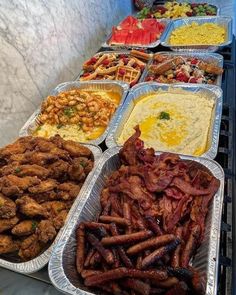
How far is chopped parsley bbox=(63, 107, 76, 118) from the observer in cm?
218

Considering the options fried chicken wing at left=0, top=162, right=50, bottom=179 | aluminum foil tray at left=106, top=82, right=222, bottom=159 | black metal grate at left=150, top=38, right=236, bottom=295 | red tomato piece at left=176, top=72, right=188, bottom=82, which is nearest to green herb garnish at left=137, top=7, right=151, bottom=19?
black metal grate at left=150, top=38, right=236, bottom=295

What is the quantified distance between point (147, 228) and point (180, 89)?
1.40 meters

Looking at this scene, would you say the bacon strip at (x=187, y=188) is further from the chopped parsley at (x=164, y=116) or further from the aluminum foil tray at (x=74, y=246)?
the chopped parsley at (x=164, y=116)

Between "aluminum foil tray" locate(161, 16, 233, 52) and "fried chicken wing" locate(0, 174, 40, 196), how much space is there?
2.10 m

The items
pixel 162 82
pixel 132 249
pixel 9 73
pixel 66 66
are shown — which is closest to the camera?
pixel 132 249

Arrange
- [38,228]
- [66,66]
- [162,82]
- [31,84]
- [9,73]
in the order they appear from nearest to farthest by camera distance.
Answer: [38,228], [9,73], [31,84], [162,82], [66,66]

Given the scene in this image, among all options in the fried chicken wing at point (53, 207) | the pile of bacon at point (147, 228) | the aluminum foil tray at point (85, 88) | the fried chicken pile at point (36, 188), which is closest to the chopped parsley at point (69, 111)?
the aluminum foil tray at point (85, 88)

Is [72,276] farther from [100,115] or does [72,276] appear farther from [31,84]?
[31,84]

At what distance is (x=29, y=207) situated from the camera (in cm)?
133

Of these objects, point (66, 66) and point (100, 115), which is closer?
point (100, 115)

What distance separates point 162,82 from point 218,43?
2.92ft

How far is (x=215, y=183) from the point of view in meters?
1.37

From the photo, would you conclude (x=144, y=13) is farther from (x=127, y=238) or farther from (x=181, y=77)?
(x=127, y=238)

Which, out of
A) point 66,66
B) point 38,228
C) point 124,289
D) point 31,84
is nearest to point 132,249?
point 124,289
